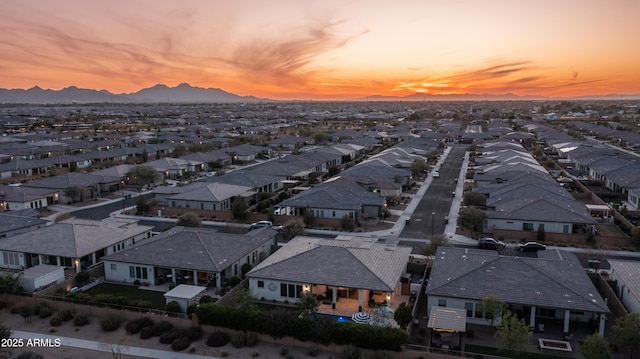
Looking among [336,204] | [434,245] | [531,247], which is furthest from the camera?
[336,204]

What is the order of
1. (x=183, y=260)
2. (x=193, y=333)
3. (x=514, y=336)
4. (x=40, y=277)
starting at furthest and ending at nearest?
1. (x=183, y=260)
2. (x=40, y=277)
3. (x=193, y=333)
4. (x=514, y=336)

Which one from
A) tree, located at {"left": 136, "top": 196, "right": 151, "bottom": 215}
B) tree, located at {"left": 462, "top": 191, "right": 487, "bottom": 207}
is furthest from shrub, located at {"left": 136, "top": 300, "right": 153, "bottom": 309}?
tree, located at {"left": 462, "top": 191, "right": 487, "bottom": 207}

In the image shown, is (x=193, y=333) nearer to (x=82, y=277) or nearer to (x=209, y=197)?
(x=82, y=277)

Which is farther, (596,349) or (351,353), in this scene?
(351,353)

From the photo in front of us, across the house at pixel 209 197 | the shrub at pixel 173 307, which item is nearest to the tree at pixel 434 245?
the shrub at pixel 173 307

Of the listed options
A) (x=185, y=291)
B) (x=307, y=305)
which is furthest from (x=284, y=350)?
(x=185, y=291)

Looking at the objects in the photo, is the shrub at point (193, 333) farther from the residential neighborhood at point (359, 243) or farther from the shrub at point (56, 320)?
the shrub at point (56, 320)

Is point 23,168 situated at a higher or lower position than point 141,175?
higher
